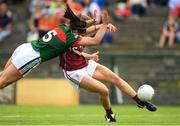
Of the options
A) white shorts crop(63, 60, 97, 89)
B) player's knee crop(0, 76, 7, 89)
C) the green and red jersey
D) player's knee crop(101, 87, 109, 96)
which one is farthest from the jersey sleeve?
player's knee crop(0, 76, 7, 89)

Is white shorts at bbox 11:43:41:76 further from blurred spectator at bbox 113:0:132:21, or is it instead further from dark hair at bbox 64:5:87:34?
blurred spectator at bbox 113:0:132:21

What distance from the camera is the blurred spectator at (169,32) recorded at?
94.4 feet

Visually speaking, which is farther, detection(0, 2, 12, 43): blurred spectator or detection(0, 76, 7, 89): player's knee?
detection(0, 2, 12, 43): blurred spectator

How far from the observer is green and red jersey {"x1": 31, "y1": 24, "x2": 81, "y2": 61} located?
15688 millimetres

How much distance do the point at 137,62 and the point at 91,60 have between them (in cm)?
1052

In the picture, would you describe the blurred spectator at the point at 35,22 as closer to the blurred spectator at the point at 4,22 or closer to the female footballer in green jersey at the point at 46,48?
the blurred spectator at the point at 4,22

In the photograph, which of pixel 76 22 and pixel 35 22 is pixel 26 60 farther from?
pixel 35 22

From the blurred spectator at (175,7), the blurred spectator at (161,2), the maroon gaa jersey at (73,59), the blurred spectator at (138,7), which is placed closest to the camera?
the maroon gaa jersey at (73,59)

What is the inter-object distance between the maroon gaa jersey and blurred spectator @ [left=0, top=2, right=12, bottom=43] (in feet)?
46.6

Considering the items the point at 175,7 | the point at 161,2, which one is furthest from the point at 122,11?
the point at 175,7

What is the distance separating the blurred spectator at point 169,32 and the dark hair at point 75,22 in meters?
12.8

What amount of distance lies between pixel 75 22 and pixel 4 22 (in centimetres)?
1438

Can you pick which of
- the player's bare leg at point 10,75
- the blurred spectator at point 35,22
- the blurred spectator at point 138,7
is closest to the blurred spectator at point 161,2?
the blurred spectator at point 138,7

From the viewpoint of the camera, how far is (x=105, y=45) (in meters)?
29.6
